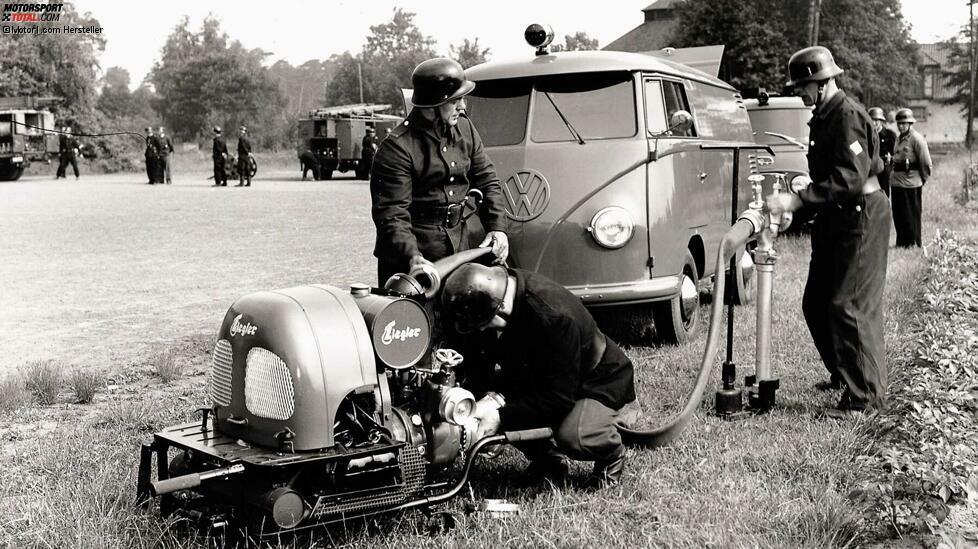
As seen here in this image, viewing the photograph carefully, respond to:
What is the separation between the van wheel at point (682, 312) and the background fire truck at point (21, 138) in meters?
29.1

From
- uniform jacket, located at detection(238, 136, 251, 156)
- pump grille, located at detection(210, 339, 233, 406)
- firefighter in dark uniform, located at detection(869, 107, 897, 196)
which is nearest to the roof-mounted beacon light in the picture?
pump grille, located at detection(210, 339, 233, 406)

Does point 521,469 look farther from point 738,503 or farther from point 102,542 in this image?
point 102,542

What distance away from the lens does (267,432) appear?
12.2 ft

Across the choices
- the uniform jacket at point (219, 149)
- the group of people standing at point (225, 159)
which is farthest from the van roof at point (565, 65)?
the group of people standing at point (225, 159)

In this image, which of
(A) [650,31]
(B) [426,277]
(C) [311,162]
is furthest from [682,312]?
(A) [650,31]

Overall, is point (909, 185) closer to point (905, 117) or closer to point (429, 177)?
point (905, 117)

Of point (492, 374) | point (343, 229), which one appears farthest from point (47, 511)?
point (343, 229)

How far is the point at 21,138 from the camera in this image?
34.2m

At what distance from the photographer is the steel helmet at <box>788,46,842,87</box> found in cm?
579

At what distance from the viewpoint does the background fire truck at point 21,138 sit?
33438mm

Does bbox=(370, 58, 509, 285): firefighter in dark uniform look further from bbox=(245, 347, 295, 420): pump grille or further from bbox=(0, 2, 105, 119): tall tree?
bbox=(0, 2, 105, 119): tall tree

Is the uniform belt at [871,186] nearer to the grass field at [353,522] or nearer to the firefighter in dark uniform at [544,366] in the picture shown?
the grass field at [353,522]

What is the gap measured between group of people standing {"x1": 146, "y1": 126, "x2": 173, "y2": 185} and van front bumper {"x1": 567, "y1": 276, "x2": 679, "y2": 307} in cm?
2477

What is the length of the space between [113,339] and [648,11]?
260 feet
